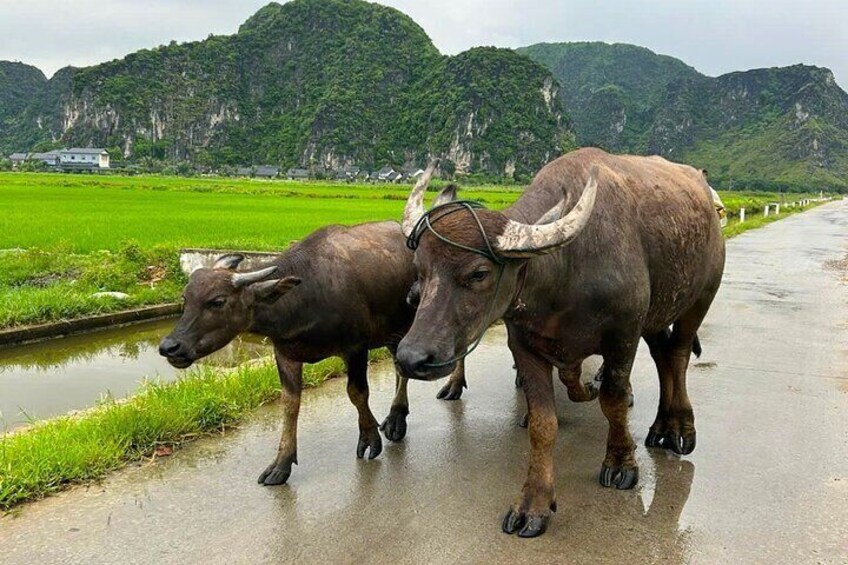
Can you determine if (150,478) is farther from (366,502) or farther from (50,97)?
(50,97)

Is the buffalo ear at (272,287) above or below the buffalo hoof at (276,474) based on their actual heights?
above

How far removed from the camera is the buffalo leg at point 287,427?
393 centimetres

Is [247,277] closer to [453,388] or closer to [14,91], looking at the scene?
[453,388]

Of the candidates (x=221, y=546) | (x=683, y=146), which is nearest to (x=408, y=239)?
(x=221, y=546)

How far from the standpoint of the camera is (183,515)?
351cm

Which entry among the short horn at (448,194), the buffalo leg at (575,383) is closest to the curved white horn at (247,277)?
the short horn at (448,194)

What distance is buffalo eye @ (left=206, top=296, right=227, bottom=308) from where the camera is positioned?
12.2 ft

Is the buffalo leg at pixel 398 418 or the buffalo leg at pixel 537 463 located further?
the buffalo leg at pixel 398 418

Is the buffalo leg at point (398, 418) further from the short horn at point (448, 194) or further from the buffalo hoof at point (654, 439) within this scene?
the buffalo hoof at point (654, 439)

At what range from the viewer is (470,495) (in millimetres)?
3752

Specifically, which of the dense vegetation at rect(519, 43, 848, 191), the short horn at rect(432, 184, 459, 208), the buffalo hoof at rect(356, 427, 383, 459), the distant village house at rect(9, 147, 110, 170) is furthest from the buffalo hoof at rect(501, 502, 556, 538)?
the distant village house at rect(9, 147, 110, 170)

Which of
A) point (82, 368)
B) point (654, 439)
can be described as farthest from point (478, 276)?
point (82, 368)

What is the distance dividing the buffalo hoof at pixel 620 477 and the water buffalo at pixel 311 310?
1453 mm

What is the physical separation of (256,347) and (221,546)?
635cm
